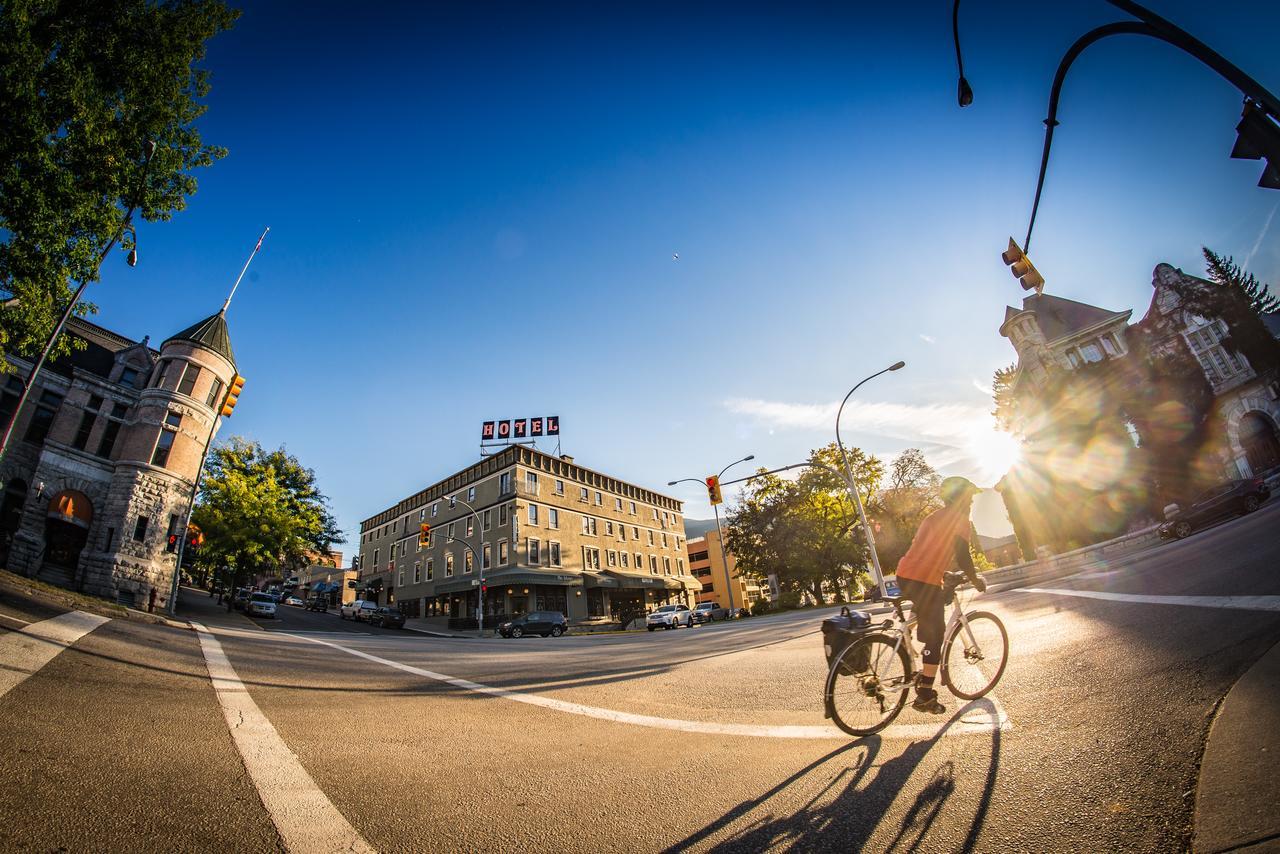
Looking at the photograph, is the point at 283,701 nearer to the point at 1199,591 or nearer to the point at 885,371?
the point at 1199,591

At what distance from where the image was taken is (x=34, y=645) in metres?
5.53

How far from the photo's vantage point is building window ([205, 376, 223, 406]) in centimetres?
2780

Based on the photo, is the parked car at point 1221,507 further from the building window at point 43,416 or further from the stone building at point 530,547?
the building window at point 43,416

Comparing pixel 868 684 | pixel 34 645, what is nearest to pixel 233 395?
pixel 34 645

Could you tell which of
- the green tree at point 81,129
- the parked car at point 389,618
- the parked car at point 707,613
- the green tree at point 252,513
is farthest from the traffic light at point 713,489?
the green tree at point 252,513

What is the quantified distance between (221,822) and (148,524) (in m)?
32.7

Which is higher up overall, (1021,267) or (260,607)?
(1021,267)

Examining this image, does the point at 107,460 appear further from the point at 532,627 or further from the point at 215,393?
the point at 532,627

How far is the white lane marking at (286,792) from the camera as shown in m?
1.93

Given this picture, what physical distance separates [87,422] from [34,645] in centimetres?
2977

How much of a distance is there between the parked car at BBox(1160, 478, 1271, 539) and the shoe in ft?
77.6

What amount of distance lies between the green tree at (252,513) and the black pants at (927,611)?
36.4 metres

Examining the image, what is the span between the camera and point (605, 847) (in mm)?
1995

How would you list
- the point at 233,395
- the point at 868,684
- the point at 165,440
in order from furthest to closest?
the point at 165,440
the point at 233,395
the point at 868,684
